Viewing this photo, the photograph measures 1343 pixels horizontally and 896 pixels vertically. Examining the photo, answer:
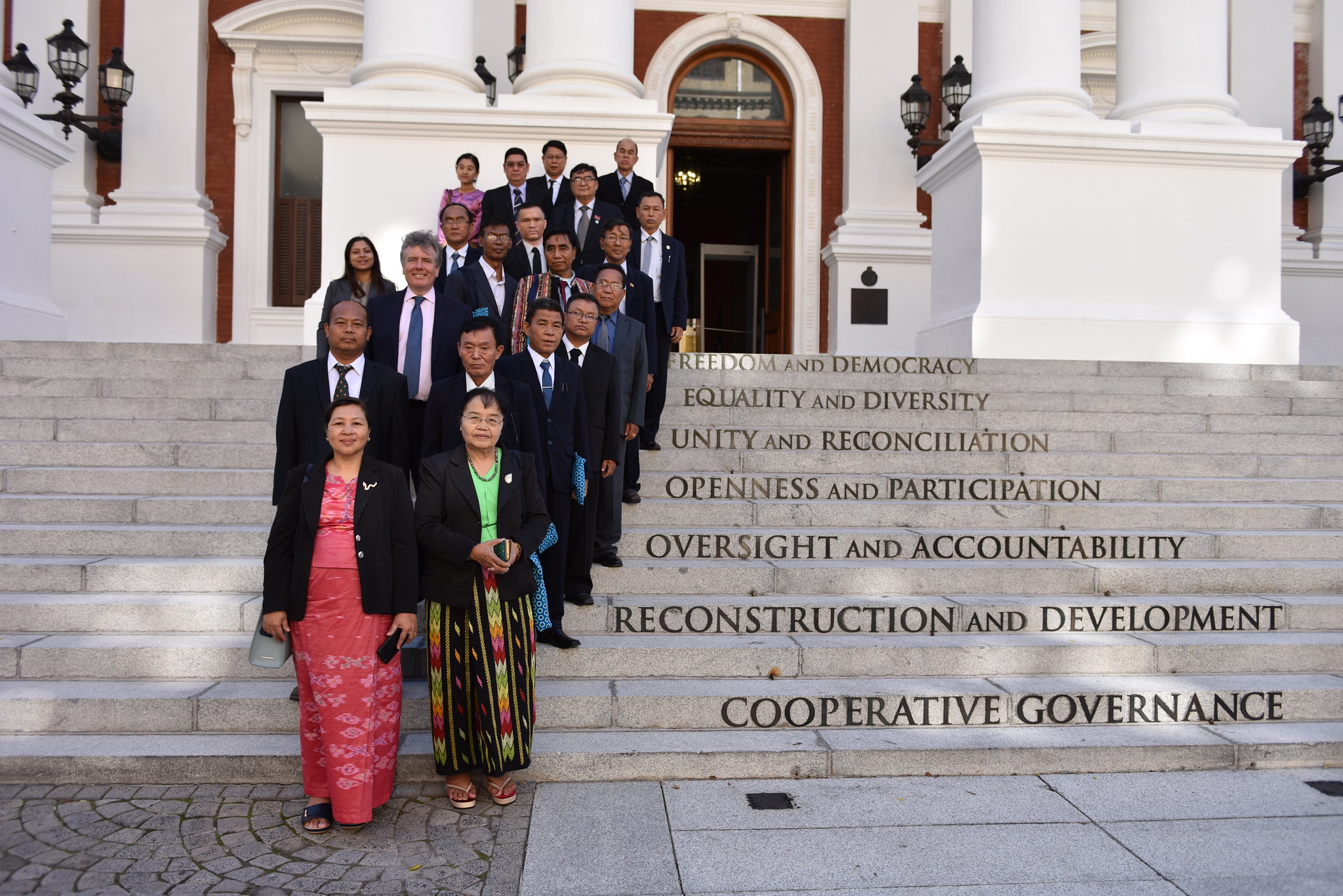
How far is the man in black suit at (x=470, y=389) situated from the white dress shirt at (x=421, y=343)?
0.57 m

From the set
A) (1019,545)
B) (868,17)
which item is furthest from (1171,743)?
(868,17)

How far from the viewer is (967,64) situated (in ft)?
51.7

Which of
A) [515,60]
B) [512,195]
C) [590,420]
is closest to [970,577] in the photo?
[590,420]

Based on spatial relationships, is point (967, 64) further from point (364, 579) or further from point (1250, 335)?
point (364, 579)

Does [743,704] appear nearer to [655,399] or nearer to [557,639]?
[557,639]

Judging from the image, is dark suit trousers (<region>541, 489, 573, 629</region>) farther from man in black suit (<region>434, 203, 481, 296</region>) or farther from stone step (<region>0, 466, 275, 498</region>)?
stone step (<region>0, 466, 275, 498</region>)

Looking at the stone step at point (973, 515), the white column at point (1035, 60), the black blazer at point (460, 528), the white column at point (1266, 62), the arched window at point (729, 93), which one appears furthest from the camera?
the arched window at point (729, 93)

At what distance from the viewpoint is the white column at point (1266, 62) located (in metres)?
15.6

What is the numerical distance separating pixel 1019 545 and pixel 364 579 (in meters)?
4.21

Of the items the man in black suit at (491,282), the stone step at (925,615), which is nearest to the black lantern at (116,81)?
the man in black suit at (491,282)

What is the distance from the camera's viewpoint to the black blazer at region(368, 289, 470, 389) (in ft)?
17.9

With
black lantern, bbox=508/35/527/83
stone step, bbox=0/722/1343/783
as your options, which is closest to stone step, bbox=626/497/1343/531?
stone step, bbox=0/722/1343/783

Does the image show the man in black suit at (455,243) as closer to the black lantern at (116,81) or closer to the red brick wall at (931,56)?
the black lantern at (116,81)

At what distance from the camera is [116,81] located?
43.4 feet
